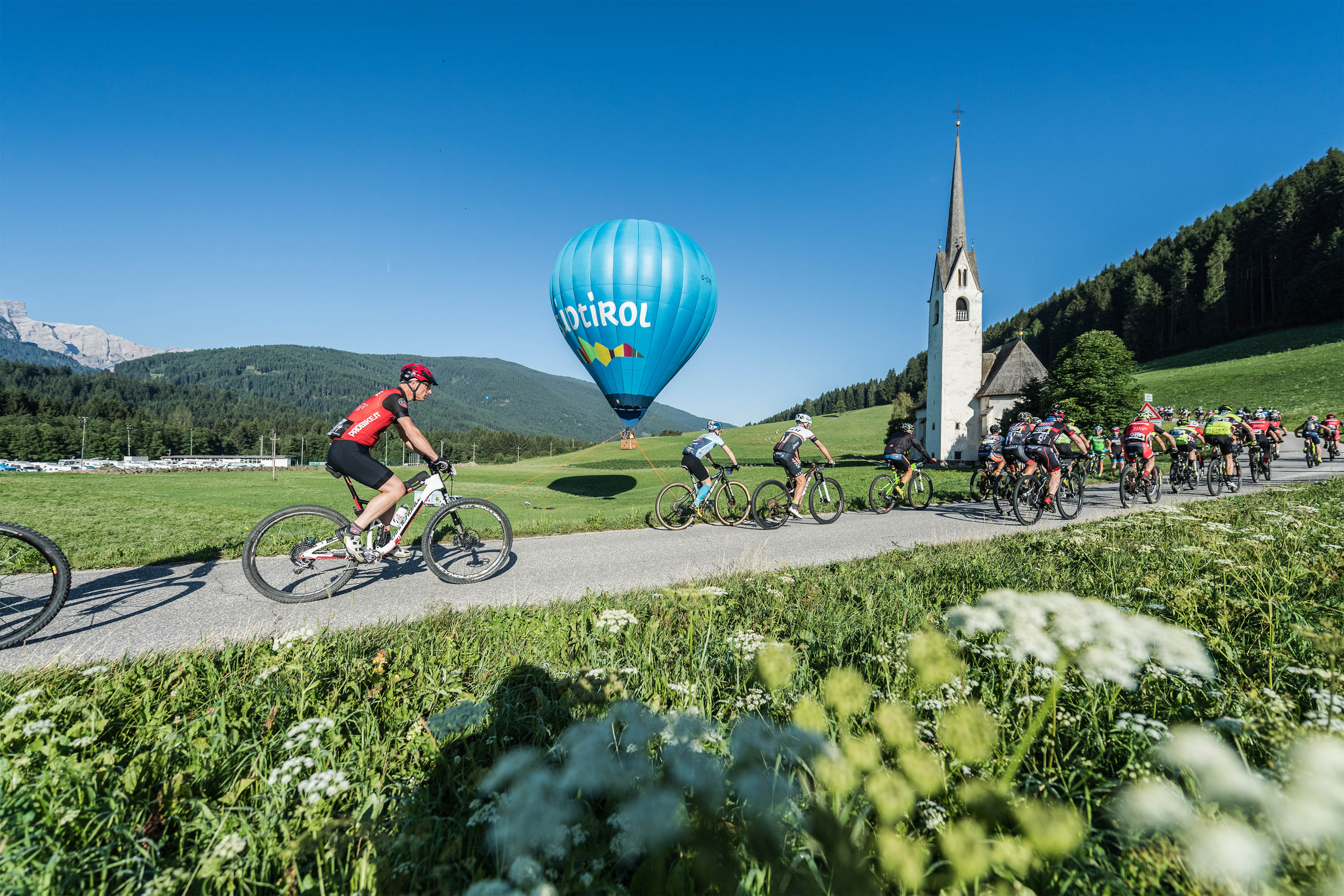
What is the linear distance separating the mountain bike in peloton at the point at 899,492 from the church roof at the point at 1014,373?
1908 inches

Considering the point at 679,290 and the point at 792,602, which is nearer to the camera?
the point at 792,602

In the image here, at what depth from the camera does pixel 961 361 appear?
55375mm

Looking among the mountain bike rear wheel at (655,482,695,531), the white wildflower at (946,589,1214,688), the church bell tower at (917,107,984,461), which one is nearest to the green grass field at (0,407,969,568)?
the mountain bike rear wheel at (655,482,695,531)

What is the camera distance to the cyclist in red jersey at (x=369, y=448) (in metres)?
5.69

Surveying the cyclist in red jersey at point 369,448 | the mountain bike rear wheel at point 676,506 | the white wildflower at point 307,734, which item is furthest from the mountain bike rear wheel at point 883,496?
the white wildflower at point 307,734

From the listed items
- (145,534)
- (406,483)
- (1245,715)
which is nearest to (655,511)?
(406,483)

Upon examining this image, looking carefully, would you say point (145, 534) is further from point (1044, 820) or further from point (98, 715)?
point (1044, 820)

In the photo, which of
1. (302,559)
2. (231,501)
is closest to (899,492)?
(302,559)

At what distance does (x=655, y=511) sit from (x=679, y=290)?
915 cm

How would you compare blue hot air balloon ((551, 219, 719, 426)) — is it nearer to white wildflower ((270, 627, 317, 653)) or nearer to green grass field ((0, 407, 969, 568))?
green grass field ((0, 407, 969, 568))

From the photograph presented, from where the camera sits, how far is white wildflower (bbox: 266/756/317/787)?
1944mm

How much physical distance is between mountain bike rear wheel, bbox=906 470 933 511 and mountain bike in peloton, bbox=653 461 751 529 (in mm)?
4954

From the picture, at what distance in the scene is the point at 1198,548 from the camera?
16.0 ft

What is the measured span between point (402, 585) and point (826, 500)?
884 centimetres
